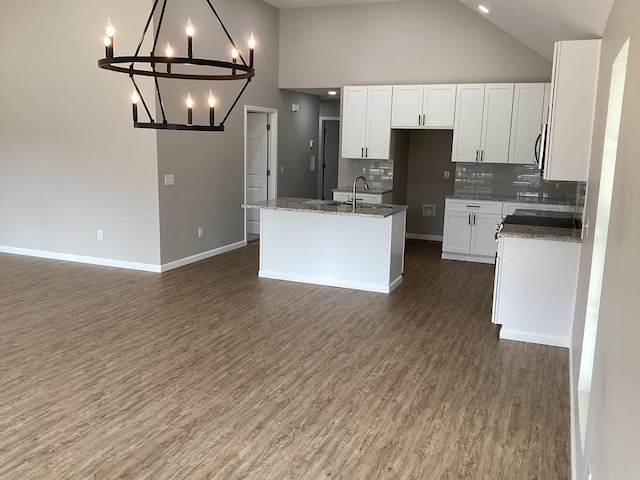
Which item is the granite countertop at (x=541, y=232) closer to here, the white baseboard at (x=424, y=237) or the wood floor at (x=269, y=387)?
the wood floor at (x=269, y=387)

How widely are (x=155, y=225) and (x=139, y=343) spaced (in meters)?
2.35

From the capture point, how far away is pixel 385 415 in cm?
315

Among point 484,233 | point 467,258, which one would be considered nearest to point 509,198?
point 484,233

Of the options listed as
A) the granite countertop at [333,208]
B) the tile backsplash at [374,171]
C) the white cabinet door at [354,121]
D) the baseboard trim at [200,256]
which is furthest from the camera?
the tile backsplash at [374,171]

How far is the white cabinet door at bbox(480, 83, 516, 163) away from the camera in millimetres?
6973

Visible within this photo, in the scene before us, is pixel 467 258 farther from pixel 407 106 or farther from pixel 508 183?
pixel 407 106

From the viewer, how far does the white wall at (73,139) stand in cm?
617

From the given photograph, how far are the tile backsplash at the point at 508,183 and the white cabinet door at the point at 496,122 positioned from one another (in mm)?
543

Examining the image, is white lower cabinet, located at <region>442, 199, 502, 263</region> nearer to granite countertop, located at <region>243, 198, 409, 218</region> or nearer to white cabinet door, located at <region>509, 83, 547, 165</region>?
white cabinet door, located at <region>509, 83, 547, 165</region>

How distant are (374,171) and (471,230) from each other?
1.83 meters

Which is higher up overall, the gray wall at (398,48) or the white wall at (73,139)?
the gray wall at (398,48)

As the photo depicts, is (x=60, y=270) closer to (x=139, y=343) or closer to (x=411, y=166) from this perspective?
(x=139, y=343)

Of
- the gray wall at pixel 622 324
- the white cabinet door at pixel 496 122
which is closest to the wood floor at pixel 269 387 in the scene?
the gray wall at pixel 622 324

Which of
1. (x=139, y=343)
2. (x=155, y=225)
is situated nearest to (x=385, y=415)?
(x=139, y=343)
